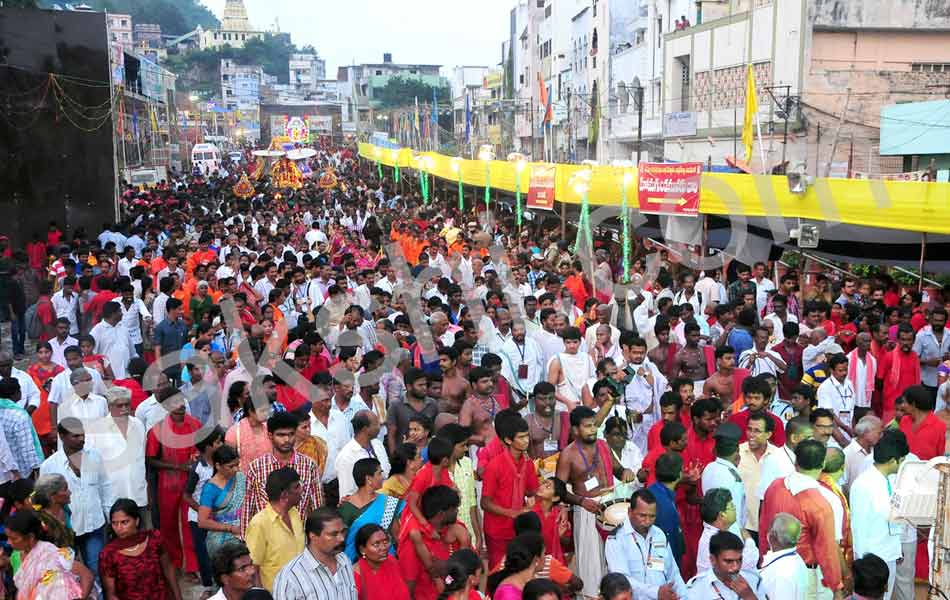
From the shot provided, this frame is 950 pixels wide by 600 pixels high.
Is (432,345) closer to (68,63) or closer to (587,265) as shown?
(587,265)

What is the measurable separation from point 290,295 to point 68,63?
512 inches

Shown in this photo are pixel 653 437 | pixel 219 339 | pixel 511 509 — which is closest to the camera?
pixel 511 509

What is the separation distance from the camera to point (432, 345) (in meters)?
8.64

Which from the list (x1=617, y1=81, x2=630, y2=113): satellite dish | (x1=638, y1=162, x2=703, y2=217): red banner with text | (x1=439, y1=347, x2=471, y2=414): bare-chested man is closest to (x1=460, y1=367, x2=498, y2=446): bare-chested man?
(x1=439, y1=347, x2=471, y2=414): bare-chested man

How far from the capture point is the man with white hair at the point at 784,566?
441 cm

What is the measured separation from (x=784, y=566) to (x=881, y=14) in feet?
78.4

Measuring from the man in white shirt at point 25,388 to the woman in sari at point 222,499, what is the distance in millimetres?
2425

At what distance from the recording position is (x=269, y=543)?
4828 millimetres

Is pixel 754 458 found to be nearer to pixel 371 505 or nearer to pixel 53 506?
pixel 371 505

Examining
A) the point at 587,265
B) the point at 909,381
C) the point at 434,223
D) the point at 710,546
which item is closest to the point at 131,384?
the point at 710,546

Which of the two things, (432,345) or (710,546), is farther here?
(432,345)

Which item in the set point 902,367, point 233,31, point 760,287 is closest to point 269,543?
point 902,367

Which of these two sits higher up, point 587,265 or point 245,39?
point 245,39

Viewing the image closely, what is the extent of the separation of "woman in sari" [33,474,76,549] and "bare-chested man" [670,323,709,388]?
190 inches
